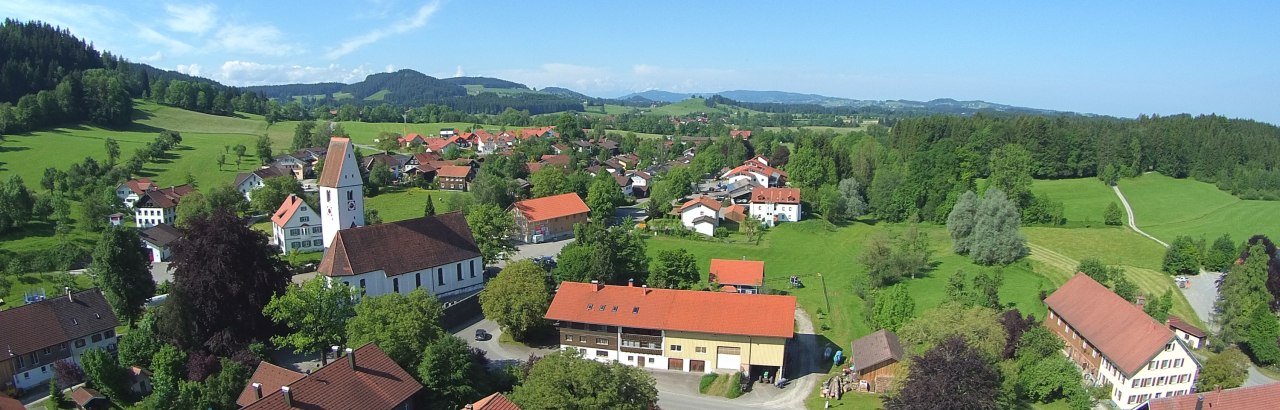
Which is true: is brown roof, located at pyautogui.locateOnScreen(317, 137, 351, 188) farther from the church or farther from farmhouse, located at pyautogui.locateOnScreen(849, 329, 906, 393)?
farmhouse, located at pyautogui.locateOnScreen(849, 329, 906, 393)

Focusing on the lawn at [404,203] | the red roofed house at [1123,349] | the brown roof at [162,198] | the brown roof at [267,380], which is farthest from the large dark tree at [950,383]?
the brown roof at [162,198]

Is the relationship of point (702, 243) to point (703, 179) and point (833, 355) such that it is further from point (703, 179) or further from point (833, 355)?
point (703, 179)

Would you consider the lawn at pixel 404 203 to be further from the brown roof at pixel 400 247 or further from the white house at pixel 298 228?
the brown roof at pixel 400 247

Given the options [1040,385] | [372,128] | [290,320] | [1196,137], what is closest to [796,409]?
[1040,385]

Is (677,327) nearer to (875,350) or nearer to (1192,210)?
(875,350)

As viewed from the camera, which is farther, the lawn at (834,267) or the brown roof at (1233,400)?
the lawn at (834,267)
